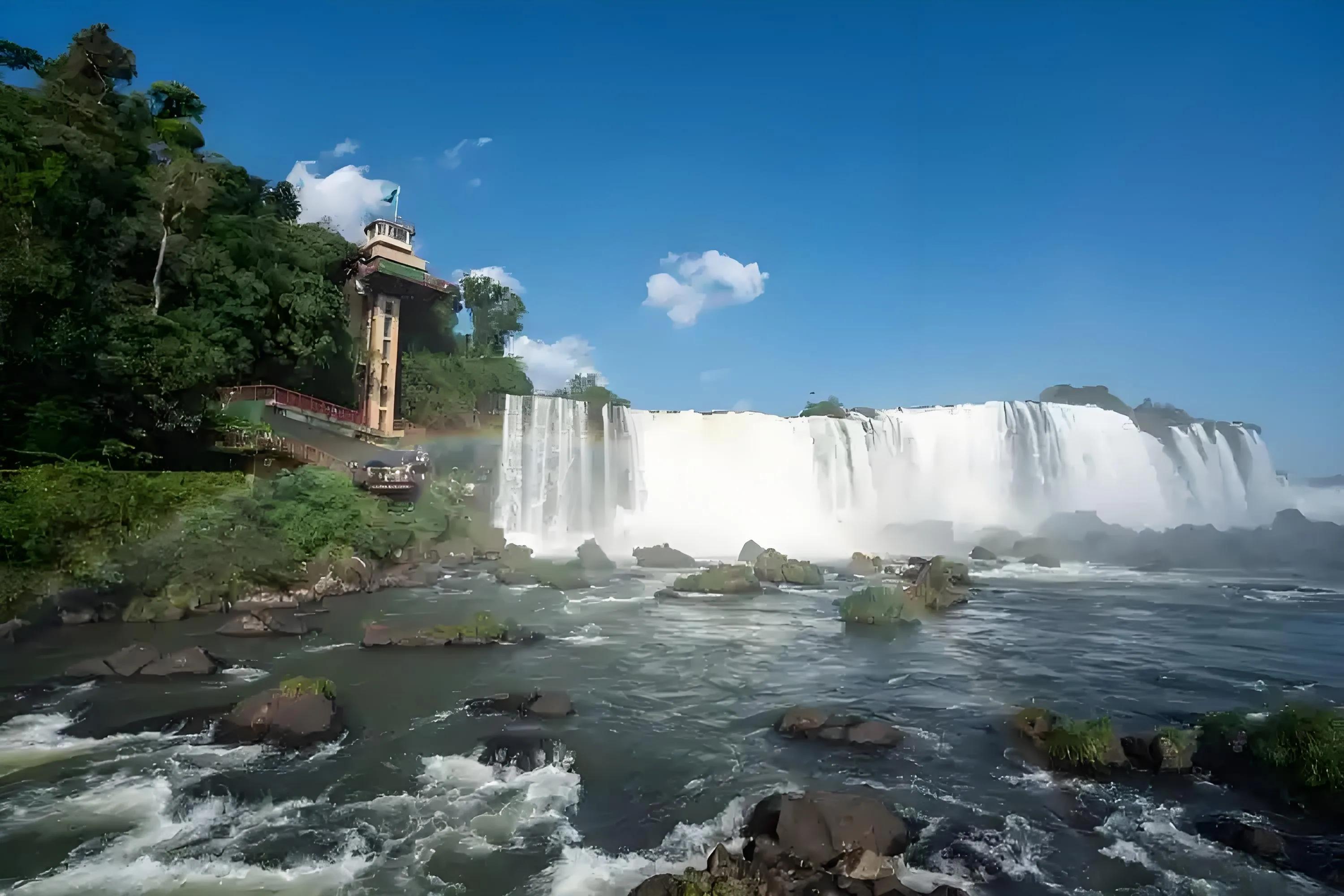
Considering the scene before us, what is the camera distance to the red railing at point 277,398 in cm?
2384

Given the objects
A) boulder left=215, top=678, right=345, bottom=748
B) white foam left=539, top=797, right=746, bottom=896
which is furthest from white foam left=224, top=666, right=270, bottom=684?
white foam left=539, top=797, right=746, bottom=896

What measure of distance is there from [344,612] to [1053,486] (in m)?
34.8

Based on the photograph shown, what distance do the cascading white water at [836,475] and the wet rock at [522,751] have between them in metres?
21.1

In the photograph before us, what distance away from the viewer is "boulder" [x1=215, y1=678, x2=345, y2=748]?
902 centimetres

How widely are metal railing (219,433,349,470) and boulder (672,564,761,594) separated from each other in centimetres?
1134

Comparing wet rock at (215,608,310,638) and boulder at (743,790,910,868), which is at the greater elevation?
wet rock at (215,608,310,638)

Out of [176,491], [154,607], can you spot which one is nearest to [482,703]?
[154,607]

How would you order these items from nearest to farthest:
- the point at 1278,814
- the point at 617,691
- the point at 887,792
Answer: the point at 1278,814 < the point at 887,792 < the point at 617,691

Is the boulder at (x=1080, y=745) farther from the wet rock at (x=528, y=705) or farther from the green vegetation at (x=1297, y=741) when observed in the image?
the wet rock at (x=528, y=705)

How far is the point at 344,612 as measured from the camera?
54.9 ft

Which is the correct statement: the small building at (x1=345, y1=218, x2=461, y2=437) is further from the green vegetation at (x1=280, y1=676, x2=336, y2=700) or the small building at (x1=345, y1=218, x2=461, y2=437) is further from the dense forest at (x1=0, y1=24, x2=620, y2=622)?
the green vegetation at (x1=280, y1=676, x2=336, y2=700)

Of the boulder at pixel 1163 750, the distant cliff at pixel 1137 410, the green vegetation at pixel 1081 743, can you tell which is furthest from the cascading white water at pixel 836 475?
the boulder at pixel 1163 750

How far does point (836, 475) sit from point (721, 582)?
15.5 metres

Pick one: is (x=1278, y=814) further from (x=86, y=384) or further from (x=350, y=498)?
(x=86, y=384)
